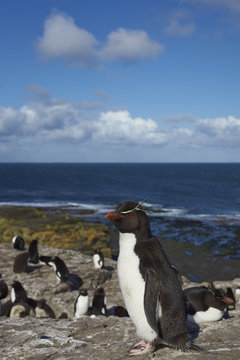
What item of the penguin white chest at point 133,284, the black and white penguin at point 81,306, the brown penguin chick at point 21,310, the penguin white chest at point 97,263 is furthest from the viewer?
the penguin white chest at point 97,263

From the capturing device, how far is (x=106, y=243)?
30672mm

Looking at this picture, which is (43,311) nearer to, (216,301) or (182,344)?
(216,301)

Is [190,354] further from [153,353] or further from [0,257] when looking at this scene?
[0,257]

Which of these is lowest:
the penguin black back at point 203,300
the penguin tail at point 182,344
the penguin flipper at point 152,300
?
the penguin black back at point 203,300

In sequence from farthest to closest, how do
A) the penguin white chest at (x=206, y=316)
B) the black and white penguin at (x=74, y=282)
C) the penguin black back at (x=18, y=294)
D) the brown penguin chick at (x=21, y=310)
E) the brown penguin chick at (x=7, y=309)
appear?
the black and white penguin at (x=74, y=282) < the penguin black back at (x=18, y=294) < the brown penguin chick at (x=7, y=309) < the brown penguin chick at (x=21, y=310) < the penguin white chest at (x=206, y=316)

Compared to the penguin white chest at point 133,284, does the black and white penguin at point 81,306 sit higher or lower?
lower

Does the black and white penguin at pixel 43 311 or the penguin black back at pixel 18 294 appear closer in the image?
the black and white penguin at pixel 43 311

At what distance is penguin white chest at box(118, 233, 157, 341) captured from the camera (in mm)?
5305

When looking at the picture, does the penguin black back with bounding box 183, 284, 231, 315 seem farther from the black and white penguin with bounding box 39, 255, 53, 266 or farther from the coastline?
the coastline

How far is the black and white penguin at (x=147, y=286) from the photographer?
5195mm

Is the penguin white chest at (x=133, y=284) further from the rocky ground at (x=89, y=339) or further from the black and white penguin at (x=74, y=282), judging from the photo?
the black and white penguin at (x=74, y=282)

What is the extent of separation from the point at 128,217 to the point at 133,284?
109cm

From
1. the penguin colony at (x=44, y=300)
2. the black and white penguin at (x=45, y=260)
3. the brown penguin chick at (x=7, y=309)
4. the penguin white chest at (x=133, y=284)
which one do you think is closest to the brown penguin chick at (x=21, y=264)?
the penguin colony at (x=44, y=300)

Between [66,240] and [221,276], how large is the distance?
14.0 m
